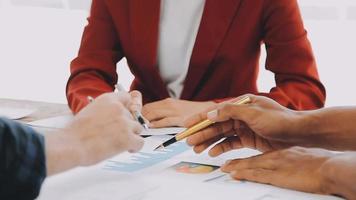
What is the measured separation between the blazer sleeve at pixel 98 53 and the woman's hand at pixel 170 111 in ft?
0.70

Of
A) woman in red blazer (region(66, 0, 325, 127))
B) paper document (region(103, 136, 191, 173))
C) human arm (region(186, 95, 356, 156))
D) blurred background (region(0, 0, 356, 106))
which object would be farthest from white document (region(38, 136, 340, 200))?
blurred background (region(0, 0, 356, 106))

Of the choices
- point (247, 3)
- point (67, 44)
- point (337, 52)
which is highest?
point (247, 3)

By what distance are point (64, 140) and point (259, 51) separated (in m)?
0.89

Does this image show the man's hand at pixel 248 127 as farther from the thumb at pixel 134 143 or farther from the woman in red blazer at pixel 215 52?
the woman in red blazer at pixel 215 52

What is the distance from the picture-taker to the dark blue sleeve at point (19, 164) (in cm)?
86

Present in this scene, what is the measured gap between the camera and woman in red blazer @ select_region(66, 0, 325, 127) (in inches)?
65.0

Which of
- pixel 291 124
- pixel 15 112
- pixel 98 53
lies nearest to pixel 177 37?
pixel 98 53

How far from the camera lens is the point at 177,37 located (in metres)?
1.72

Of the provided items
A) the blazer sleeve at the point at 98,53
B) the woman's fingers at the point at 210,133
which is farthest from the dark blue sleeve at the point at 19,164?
the blazer sleeve at the point at 98,53

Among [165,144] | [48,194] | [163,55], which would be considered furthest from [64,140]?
[163,55]

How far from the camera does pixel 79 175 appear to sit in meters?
1.12

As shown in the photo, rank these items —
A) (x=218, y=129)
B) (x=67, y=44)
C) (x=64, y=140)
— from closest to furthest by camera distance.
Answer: (x=64, y=140) < (x=218, y=129) < (x=67, y=44)

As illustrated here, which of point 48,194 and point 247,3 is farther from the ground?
point 247,3

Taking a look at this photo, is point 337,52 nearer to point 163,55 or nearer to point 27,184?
point 163,55
